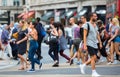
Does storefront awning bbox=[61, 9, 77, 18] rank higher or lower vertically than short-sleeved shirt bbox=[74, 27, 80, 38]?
lower

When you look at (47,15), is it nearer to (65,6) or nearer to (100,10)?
(65,6)

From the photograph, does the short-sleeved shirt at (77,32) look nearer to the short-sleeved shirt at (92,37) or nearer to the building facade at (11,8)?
the short-sleeved shirt at (92,37)

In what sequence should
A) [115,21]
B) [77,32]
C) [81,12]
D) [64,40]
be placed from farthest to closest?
1. [81,12]
2. [64,40]
3. [77,32]
4. [115,21]

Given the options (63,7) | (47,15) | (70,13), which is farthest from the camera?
(47,15)

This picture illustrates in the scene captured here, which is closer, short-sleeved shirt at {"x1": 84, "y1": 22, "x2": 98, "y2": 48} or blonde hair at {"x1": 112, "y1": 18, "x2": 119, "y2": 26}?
short-sleeved shirt at {"x1": 84, "y1": 22, "x2": 98, "y2": 48}

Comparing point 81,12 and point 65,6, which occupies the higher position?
point 65,6

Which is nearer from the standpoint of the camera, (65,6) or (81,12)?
(81,12)

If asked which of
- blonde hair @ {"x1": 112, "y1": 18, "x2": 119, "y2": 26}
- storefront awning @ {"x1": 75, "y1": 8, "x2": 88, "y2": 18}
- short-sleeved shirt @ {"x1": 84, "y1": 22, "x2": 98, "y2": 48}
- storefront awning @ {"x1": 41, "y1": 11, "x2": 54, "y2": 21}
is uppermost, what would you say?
blonde hair @ {"x1": 112, "y1": 18, "x2": 119, "y2": 26}

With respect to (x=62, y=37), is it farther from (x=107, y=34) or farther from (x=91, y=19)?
(x=91, y=19)

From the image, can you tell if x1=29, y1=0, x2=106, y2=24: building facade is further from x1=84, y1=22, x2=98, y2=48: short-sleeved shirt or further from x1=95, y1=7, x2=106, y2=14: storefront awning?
x1=84, y1=22, x2=98, y2=48: short-sleeved shirt

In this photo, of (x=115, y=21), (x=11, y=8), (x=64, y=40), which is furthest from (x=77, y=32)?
(x=11, y=8)

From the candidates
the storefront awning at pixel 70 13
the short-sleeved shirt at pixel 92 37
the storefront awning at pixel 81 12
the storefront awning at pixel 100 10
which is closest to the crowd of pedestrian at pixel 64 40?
the short-sleeved shirt at pixel 92 37

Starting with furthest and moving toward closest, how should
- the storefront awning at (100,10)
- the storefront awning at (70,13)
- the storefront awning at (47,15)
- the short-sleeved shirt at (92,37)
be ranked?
the storefront awning at (47,15) → the storefront awning at (70,13) → the storefront awning at (100,10) → the short-sleeved shirt at (92,37)

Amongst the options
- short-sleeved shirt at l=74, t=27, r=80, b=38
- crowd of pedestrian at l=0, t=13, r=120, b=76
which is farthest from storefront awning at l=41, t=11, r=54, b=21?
short-sleeved shirt at l=74, t=27, r=80, b=38
